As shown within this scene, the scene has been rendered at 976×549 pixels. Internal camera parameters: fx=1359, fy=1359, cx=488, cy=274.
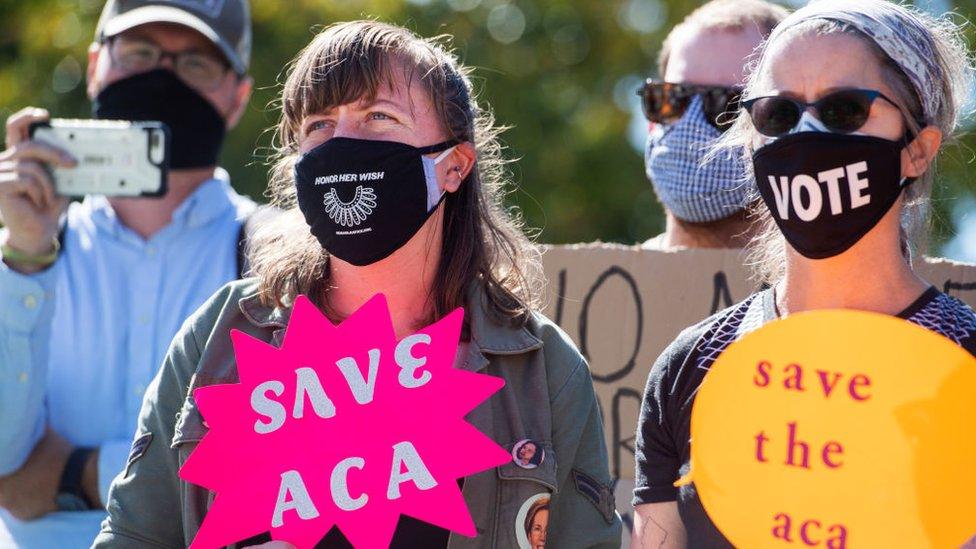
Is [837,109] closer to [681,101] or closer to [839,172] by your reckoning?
[839,172]

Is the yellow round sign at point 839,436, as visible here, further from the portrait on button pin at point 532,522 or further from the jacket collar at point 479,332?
the jacket collar at point 479,332

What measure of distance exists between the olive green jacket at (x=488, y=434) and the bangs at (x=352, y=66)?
42cm

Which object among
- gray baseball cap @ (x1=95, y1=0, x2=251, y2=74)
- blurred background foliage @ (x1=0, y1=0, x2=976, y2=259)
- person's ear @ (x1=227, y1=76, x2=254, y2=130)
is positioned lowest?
blurred background foliage @ (x1=0, y1=0, x2=976, y2=259)

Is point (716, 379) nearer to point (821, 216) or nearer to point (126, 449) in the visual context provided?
point (821, 216)

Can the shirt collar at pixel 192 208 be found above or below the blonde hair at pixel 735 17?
below

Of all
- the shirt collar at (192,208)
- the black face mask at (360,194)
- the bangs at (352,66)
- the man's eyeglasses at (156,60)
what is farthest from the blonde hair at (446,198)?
the man's eyeglasses at (156,60)

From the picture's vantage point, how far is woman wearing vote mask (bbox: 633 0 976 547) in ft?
7.48

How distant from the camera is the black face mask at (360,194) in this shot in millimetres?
2666

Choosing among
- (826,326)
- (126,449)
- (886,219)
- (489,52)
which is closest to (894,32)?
(886,219)

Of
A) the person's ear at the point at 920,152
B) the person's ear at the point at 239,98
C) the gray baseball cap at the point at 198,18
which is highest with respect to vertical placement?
the gray baseball cap at the point at 198,18

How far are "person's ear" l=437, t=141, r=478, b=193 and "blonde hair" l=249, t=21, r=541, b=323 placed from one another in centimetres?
3

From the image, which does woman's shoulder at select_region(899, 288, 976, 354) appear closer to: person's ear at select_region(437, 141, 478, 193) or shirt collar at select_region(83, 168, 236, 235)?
person's ear at select_region(437, 141, 478, 193)

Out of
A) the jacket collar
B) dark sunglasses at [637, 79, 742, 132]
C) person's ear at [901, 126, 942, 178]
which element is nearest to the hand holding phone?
the jacket collar

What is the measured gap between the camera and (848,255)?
2332 millimetres
